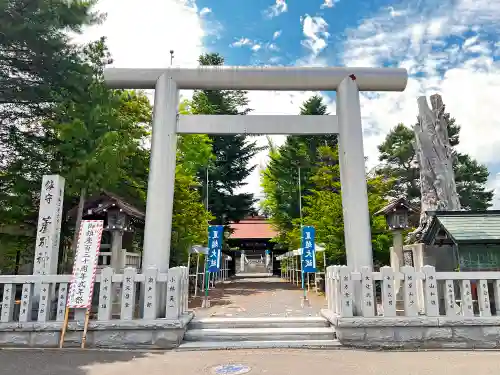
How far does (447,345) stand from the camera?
226 inches

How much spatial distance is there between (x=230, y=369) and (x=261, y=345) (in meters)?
1.23

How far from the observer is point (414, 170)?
92.2ft

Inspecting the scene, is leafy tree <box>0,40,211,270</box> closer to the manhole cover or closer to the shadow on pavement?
the shadow on pavement

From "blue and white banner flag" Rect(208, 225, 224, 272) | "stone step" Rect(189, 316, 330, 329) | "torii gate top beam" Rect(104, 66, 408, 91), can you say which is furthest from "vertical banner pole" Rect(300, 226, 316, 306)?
"torii gate top beam" Rect(104, 66, 408, 91)

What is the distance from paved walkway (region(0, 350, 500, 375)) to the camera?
4.54 metres

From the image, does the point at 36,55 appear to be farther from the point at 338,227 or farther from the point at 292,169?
the point at 292,169

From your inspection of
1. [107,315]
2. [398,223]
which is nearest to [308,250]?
[398,223]

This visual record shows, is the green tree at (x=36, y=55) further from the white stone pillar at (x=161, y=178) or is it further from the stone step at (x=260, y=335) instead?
the stone step at (x=260, y=335)

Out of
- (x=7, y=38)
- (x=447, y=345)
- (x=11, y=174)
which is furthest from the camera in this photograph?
(x=11, y=174)

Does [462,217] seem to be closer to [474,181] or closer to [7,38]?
[7,38]

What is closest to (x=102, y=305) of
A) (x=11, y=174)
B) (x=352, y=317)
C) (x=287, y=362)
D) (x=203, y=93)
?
(x=287, y=362)

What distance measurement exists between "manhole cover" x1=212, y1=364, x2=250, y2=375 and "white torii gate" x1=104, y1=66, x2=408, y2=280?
2.60 meters

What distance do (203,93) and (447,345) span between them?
21661 millimetres

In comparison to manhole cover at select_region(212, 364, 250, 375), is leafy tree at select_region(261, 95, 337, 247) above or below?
above
